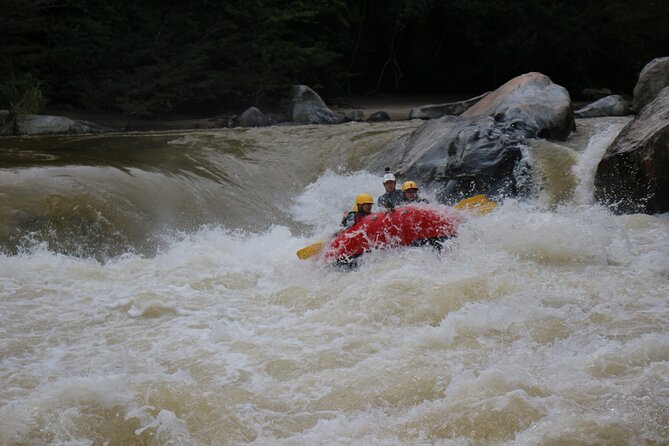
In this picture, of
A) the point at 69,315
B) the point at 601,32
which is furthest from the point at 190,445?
the point at 601,32

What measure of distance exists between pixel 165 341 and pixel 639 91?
10.3 m

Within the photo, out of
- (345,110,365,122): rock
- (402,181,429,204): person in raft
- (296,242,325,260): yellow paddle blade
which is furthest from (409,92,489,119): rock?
(296,242,325,260): yellow paddle blade

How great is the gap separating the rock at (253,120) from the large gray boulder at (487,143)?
479 centimetres

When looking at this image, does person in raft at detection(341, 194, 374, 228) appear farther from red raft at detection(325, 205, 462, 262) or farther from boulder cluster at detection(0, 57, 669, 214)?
boulder cluster at detection(0, 57, 669, 214)

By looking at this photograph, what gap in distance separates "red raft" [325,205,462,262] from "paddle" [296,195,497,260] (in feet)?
0.71

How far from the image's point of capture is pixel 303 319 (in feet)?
17.0

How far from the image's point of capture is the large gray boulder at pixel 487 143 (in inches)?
343

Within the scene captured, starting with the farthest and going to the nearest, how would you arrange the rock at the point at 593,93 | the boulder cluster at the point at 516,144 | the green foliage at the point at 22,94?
the rock at the point at 593,93
the green foliage at the point at 22,94
the boulder cluster at the point at 516,144

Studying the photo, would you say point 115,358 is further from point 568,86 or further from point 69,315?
point 568,86

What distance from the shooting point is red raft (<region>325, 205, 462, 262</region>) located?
643cm

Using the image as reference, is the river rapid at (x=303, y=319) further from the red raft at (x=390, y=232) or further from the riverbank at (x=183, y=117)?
the riverbank at (x=183, y=117)

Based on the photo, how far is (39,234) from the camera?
22.5 feet

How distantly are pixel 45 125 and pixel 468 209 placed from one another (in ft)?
28.6

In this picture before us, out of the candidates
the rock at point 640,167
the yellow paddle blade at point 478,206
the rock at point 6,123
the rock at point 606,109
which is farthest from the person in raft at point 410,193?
the rock at point 6,123
